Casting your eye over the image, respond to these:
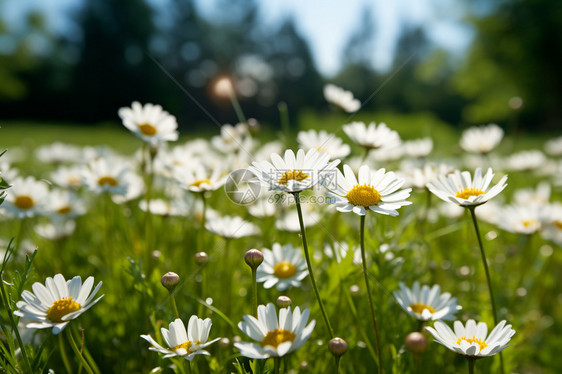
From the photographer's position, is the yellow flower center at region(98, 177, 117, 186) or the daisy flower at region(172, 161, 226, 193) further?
the yellow flower center at region(98, 177, 117, 186)

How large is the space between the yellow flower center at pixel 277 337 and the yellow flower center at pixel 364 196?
0.81 feet

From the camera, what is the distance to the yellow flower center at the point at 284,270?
1.00 m

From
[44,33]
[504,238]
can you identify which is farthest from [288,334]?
[44,33]

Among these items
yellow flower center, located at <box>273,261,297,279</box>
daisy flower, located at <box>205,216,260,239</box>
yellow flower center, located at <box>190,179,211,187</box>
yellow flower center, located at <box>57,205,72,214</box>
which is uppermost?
yellow flower center, located at <box>190,179,211,187</box>

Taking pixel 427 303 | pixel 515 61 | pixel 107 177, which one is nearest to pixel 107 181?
Answer: pixel 107 177

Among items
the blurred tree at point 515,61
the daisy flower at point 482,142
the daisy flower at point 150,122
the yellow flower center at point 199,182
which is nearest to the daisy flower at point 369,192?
the yellow flower center at point 199,182

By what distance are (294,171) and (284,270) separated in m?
0.31

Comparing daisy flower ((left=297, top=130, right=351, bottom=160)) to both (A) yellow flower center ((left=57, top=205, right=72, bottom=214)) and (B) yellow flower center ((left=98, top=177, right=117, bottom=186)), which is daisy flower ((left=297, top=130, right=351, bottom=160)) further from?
(A) yellow flower center ((left=57, top=205, right=72, bottom=214))

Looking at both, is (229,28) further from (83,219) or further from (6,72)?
(83,219)

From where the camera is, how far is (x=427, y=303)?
0.95 metres

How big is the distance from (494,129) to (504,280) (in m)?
0.55

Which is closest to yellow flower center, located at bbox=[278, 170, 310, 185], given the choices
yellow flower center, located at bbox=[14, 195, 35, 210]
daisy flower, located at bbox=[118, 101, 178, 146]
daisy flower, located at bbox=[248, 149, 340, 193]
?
daisy flower, located at bbox=[248, 149, 340, 193]

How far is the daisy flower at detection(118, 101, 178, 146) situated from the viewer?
1165mm

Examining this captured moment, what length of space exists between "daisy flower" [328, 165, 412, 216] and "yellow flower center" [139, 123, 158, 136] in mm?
603
